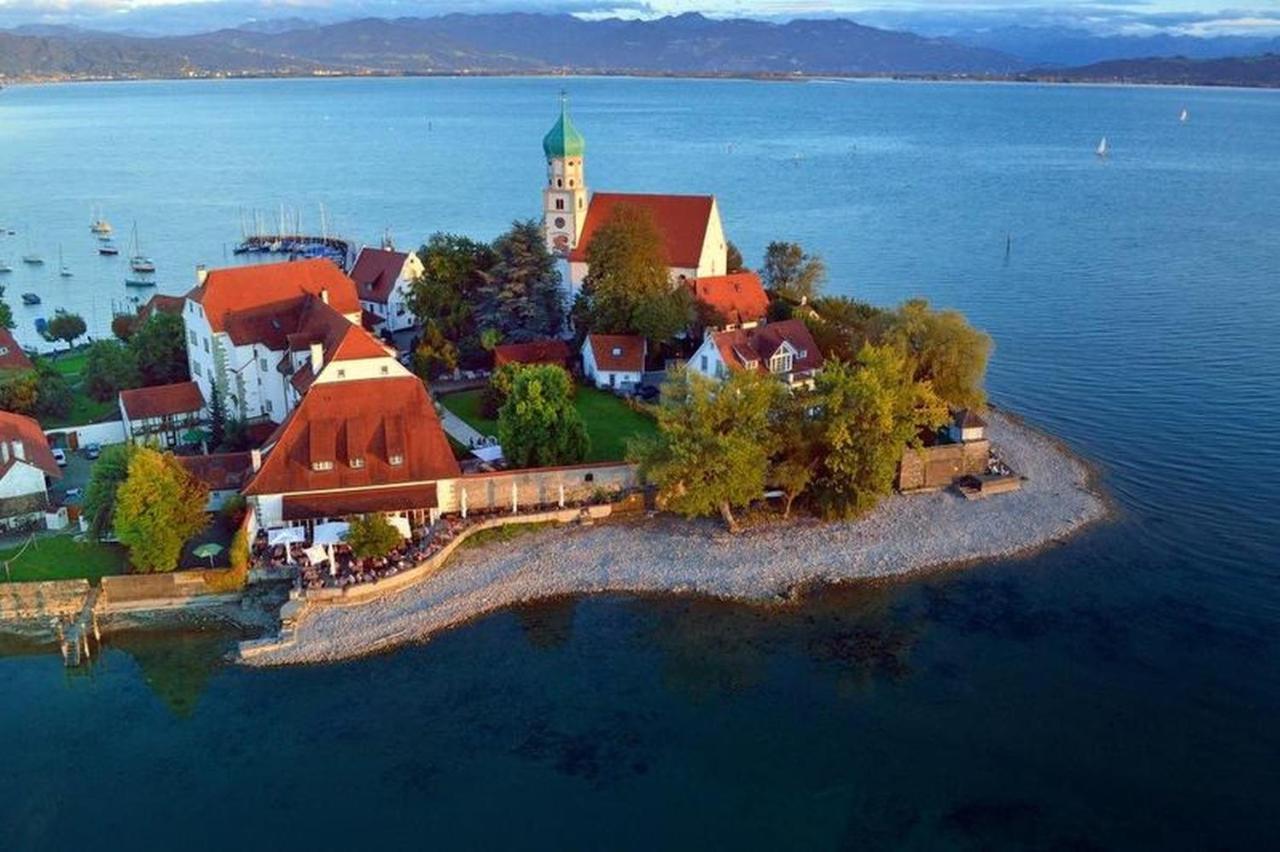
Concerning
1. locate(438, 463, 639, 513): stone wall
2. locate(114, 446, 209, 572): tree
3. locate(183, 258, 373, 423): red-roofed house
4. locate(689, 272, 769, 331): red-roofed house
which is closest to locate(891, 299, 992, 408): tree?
locate(689, 272, 769, 331): red-roofed house

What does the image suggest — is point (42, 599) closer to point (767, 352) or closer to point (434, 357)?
point (434, 357)

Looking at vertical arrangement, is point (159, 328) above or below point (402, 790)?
above

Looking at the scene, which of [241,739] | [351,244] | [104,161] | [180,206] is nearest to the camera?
[241,739]

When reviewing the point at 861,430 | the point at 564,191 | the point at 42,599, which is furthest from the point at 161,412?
the point at 861,430

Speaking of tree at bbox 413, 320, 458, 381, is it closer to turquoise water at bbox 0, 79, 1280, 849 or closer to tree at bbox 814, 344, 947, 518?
tree at bbox 814, 344, 947, 518

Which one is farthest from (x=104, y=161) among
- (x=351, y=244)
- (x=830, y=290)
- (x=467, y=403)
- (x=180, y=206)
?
(x=467, y=403)

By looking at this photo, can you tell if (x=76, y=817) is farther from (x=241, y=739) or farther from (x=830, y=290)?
(x=830, y=290)

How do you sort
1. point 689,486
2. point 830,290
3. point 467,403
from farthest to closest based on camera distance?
point 830,290
point 467,403
point 689,486

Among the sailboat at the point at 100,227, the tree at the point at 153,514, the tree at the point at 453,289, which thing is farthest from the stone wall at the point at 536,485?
the sailboat at the point at 100,227
